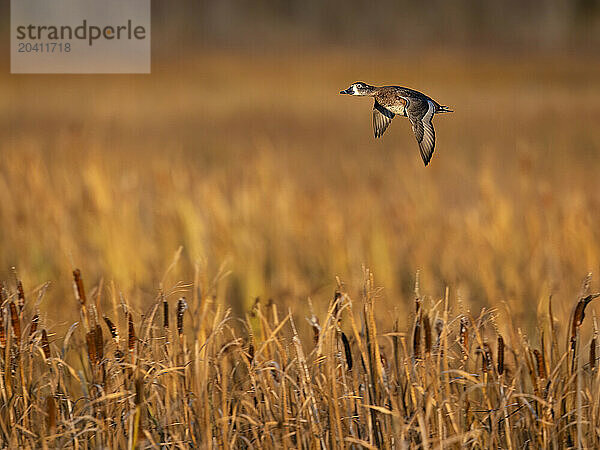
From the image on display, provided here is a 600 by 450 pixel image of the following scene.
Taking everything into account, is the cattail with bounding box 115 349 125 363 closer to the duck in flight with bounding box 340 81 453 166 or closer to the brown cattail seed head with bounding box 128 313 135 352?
the brown cattail seed head with bounding box 128 313 135 352

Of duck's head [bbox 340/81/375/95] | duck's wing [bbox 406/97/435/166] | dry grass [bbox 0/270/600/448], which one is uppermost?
duck's head [bbox 340/81/375/95]

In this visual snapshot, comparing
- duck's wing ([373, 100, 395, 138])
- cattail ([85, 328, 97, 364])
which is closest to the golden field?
cattail ([85, 328, 97, 364])

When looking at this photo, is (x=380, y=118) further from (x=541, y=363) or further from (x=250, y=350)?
(x=250, y=350)

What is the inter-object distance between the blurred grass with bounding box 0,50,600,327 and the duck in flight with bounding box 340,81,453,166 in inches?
43.3

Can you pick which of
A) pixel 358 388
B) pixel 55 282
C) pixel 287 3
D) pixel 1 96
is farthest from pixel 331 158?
pixel 287 3

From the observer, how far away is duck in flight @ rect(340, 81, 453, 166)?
751mm

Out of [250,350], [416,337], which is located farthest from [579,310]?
[250,350]

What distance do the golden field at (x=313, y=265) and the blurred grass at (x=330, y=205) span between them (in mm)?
15

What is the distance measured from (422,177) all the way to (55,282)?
2.08 m

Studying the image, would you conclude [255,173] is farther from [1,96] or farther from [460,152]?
[1,96]

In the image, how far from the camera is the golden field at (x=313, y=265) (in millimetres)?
1643

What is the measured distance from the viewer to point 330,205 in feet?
13.4

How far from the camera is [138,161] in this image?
5.25 metres

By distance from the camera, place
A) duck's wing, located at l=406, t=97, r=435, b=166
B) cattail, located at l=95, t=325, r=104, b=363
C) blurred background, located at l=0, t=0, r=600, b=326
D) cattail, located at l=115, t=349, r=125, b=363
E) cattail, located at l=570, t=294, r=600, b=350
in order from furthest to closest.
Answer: blurred background, located at l=0, t=0, r=600, b=326, cattail, located at l=115, t=349, r=125, b=363, cattail, located at l=95, t=325, r=104, b=363, cattail, located at l=570, t=294, r=600, b=350, duck's wing, located at l=406, t=97, r=435, b=166
